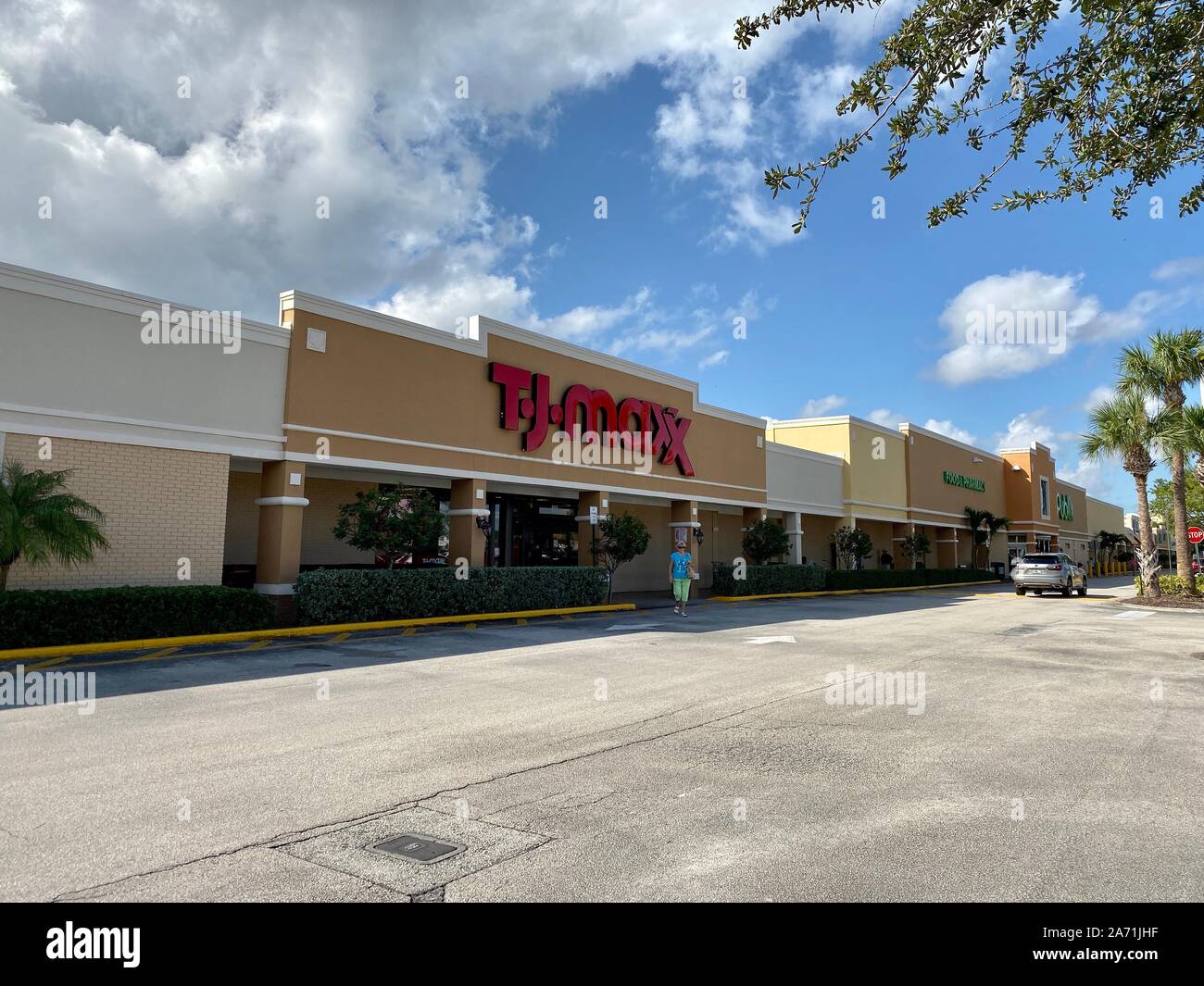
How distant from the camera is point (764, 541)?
29.9 meters

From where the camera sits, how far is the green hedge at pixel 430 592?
16.0 m

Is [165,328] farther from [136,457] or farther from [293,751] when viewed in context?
[293,751]

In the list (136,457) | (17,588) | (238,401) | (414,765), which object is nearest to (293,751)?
(414,765)

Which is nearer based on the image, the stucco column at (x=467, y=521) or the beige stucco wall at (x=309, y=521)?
the beige stucco wall at (x=309, y=521)

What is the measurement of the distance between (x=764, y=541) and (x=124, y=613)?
72.7 ft

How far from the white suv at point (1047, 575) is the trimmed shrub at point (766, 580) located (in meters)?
7.99

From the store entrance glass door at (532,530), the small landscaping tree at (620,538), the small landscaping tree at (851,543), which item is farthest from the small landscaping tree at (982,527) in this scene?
the small landscaping tree at (620,538)

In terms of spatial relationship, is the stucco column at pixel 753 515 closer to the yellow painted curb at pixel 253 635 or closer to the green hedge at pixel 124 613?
the yellow painted curb at pixel 253 635

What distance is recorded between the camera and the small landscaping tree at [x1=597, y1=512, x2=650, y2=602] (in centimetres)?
2314

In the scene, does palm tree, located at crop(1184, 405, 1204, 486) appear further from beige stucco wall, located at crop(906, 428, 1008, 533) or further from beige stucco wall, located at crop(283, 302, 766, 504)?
beige stucco wall, located at crop(283, 302, 766, 504)

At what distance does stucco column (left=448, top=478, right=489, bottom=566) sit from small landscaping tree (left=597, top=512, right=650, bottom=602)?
422 cm

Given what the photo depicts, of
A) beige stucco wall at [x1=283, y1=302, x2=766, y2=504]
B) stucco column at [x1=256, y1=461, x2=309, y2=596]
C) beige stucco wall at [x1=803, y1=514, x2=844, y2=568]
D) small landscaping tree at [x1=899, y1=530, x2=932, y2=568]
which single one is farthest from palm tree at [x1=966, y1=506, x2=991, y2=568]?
stucco column at [x1=256, y1=461, x2=309, y2=596]
